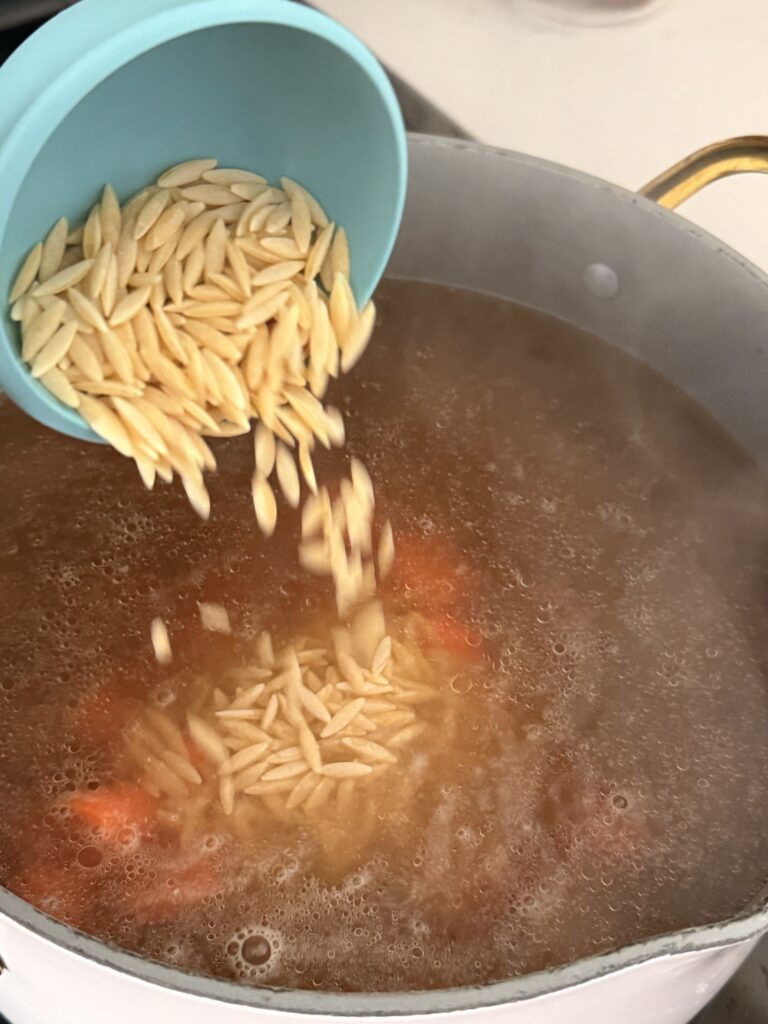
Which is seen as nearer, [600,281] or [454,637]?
[454,637]

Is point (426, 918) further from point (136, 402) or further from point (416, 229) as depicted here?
point (416, 229)

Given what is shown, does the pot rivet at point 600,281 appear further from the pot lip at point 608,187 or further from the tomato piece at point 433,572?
the tomato piece at point 433,572

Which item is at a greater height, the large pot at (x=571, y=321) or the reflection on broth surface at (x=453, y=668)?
the large pot at (x=571, y=321)

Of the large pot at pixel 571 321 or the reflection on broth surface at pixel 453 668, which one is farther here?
the reflection on broth surface at pixel 453 668

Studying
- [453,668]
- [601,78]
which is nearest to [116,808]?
[453,668]

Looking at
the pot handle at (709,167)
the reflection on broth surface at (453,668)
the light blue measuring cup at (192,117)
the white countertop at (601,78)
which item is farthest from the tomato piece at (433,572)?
the white countertop at (601,78)

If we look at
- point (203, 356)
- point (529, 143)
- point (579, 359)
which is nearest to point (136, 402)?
point (203, 356)

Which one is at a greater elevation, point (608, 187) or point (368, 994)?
point (608, 187)

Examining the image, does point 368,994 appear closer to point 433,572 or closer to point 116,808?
point 116,808
